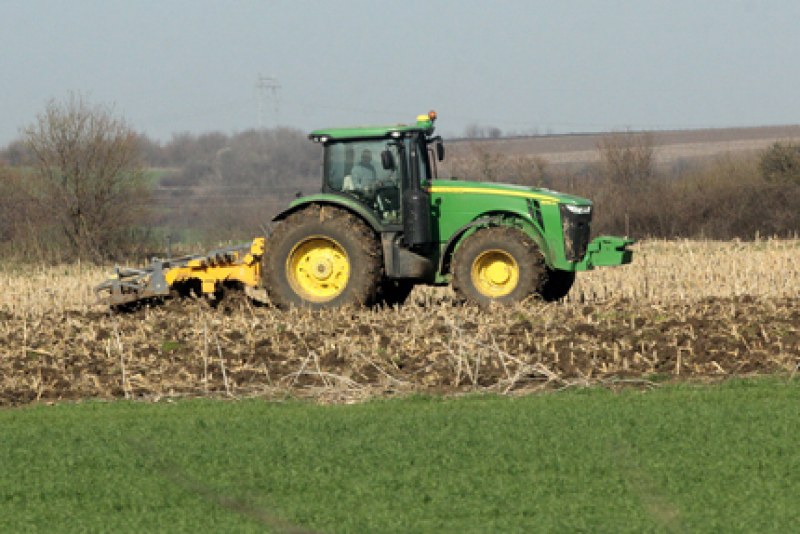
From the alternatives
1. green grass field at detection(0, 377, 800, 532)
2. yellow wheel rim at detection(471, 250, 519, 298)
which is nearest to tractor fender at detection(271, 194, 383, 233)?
yellow wheel rim at detection(471, 250, 519, 298)

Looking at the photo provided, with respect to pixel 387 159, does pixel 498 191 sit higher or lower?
lower

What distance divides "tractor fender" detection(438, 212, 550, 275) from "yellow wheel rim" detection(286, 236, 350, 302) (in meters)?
1.16

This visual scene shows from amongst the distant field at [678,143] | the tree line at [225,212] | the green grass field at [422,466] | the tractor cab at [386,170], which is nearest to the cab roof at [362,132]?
the tractor cab at [386,170]

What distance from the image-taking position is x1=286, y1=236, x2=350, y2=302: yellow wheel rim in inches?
621

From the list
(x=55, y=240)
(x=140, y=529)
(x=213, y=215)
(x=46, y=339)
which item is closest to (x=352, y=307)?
(x=46, y=339)

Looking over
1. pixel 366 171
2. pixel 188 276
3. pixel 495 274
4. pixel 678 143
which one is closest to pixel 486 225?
pixel 495 274

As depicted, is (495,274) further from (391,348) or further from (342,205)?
(391,348)

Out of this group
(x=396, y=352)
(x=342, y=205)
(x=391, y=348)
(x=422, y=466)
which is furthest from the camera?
(x=342, y=205)

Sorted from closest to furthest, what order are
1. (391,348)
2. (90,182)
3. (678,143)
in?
(391,348) → (90,182) → (678,143)

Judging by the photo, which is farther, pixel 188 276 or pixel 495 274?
pixel 188 276

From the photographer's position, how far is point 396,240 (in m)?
15.7

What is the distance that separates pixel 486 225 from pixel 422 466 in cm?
731

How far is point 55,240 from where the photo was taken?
32969 mm

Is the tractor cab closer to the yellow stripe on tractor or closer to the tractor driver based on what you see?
the tractor driver
